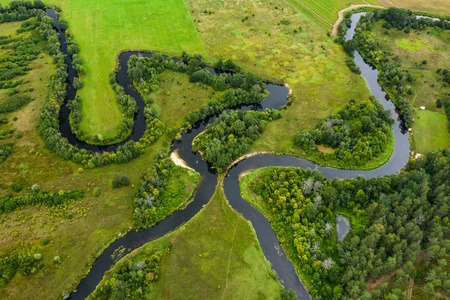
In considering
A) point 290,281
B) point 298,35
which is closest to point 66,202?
point 290,281

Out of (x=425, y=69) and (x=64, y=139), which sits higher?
(x=425, y=69)

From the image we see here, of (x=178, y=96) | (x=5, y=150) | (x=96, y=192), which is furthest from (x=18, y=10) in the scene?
(x=96, y=192)

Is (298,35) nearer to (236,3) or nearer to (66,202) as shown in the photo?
(236,3)

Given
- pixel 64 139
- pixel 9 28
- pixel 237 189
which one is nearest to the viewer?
pixel 237 189

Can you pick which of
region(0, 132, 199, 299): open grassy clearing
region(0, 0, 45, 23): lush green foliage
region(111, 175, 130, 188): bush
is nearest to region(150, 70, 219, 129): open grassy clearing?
region(0, 132, 199, 299): open grassy clearing

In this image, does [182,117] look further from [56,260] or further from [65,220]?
[56,260]

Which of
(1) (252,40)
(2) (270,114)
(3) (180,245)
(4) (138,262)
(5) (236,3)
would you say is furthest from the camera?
(5) (236,3)

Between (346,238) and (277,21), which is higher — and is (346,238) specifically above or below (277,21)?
below
